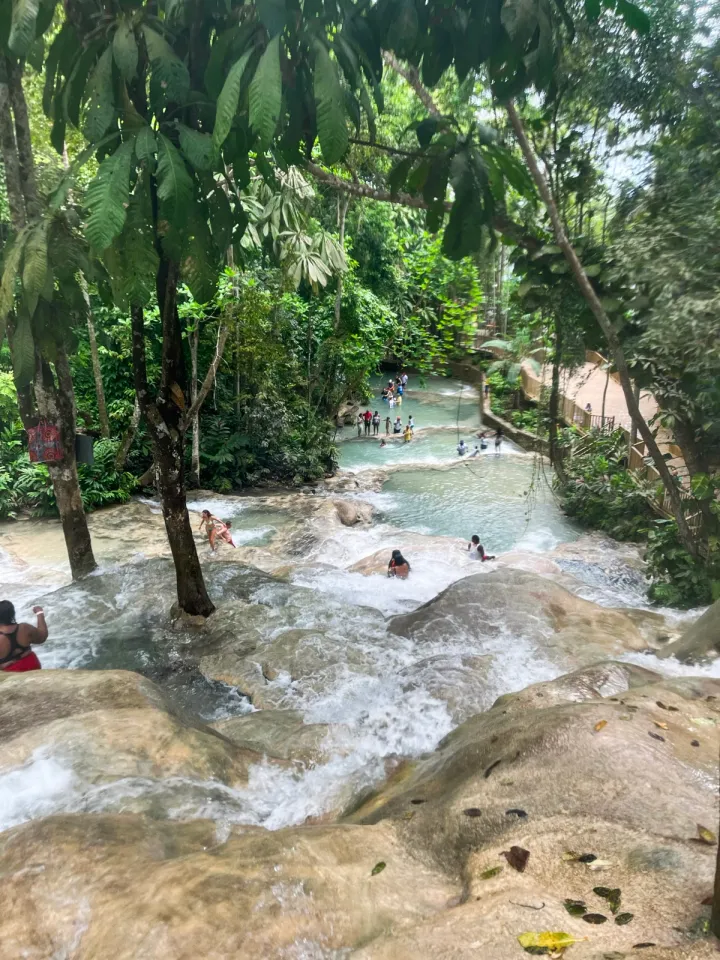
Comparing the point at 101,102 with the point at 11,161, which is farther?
the point at 11,161

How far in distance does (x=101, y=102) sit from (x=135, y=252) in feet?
2.85

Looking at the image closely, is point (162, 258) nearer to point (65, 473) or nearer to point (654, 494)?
point (65, 473)

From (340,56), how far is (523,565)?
8.68 meters

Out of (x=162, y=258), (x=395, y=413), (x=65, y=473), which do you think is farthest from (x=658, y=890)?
(x=395, y=413)

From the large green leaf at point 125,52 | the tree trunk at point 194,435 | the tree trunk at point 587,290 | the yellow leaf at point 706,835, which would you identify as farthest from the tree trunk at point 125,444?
the yellow leaf at point 706,835

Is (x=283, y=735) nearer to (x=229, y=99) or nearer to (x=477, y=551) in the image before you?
(x=229, y=99)

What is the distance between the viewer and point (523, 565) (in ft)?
35.2

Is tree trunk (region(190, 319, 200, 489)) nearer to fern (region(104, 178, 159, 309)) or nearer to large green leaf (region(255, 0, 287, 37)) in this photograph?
fern (region(104, 178, 159, 309))

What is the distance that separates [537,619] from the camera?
23.5 ft

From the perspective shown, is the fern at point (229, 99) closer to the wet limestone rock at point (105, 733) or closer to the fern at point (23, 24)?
the fern at point (23, 24)

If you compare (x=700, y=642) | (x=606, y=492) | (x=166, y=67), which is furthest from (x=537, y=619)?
(x=606, y=492)

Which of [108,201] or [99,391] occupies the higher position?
[108,201]

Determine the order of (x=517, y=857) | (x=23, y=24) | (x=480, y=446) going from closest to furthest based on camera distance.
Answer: (x=517, y=857), (x=23, y=24), (x=480, y=446)

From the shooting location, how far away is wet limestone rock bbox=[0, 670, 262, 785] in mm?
3754
